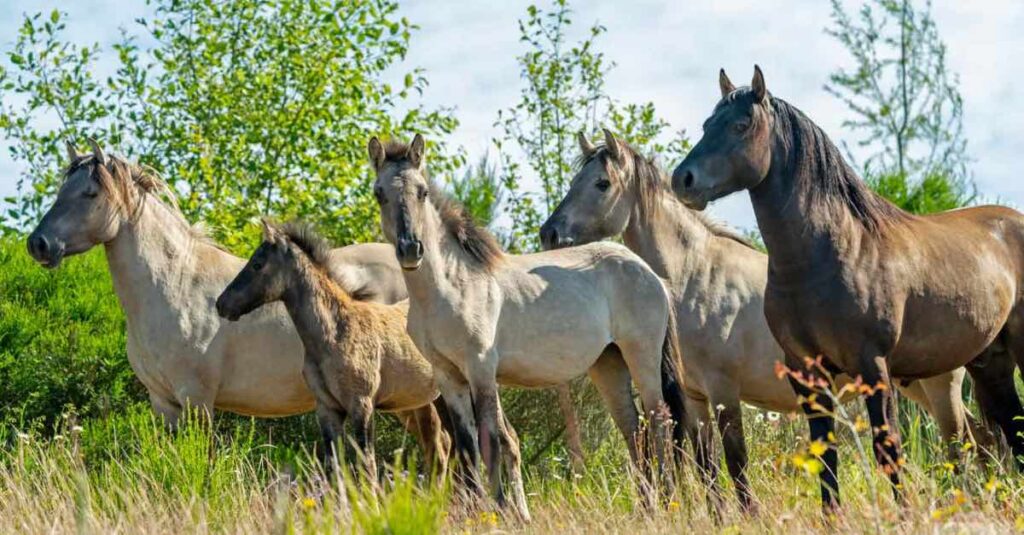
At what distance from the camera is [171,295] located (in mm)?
10445

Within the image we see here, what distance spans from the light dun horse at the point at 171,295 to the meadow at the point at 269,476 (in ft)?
1.34

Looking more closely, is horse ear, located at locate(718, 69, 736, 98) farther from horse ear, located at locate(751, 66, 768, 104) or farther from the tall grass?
the tall grass

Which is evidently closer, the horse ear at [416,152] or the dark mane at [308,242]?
the horse ear at [416,152]

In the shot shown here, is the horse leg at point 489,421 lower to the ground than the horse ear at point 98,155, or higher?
lower

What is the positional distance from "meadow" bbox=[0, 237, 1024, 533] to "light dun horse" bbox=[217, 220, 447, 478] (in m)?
0.51

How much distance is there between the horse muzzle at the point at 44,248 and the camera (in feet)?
32.6

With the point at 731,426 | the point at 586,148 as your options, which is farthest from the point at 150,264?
the point at 731,426

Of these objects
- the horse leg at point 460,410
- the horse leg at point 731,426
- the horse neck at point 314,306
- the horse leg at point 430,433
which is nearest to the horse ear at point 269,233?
the horse neck at point 314,306

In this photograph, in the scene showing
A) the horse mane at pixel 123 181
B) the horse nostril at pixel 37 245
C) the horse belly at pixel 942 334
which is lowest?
the horse belly at pixel 942 334

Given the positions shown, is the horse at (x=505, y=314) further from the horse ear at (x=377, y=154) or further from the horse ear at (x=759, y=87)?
the horse ear at (x=759, y=87)

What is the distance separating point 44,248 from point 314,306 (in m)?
1.91

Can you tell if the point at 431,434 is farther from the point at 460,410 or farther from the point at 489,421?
the point at 489,421

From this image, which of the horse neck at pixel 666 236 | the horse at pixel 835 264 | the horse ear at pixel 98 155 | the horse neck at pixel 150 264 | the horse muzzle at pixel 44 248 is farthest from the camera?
the horse neck at pixel 150 264

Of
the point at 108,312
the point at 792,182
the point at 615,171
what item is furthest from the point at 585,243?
the point at 108,312
